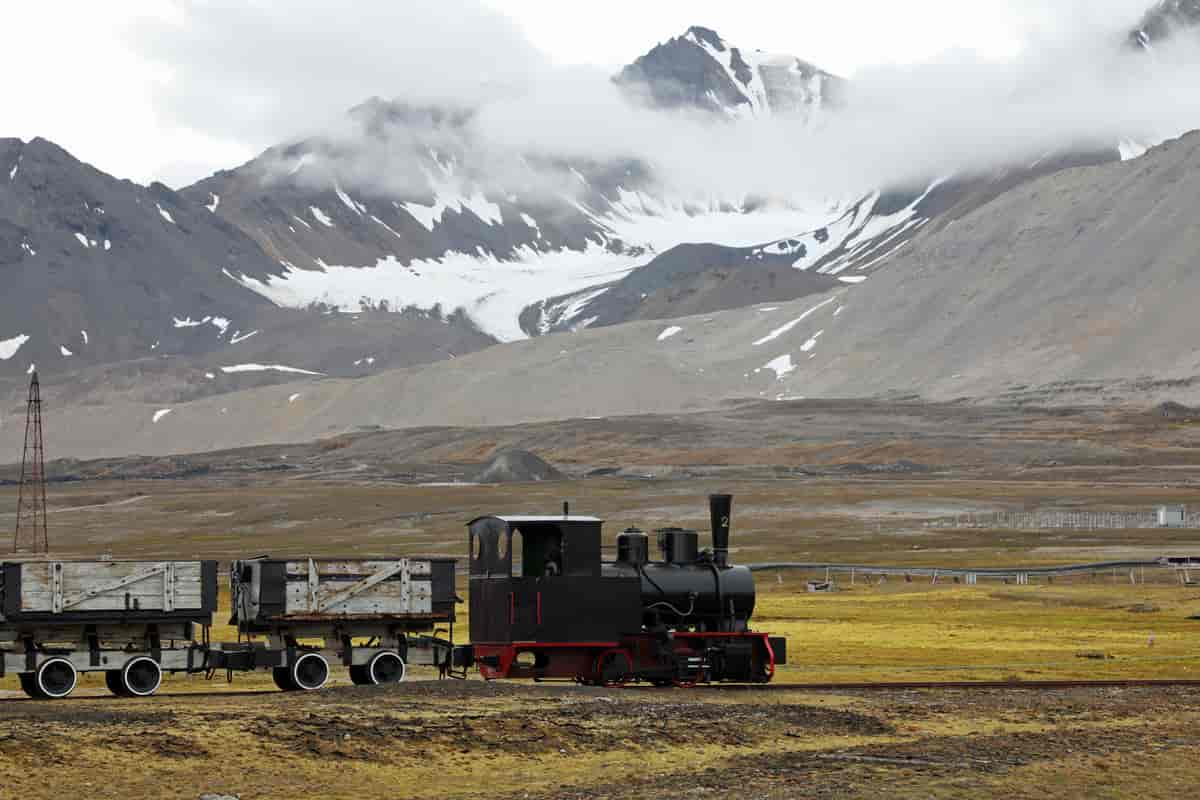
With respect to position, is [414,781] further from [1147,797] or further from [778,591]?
[778,591]

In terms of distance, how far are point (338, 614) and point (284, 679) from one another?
160 cm

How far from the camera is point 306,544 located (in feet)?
420

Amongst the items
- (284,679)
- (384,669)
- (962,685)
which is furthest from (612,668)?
(962,685)

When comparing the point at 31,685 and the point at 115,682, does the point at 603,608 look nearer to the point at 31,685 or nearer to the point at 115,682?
the point at 115,682

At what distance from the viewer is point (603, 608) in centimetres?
3538

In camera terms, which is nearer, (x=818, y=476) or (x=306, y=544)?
(x=306, y=544)

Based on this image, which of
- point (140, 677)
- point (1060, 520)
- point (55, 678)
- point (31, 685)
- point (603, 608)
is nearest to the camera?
point (31, 685)

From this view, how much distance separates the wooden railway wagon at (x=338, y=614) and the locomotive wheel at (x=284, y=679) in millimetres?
19

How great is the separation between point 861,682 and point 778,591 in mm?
47355

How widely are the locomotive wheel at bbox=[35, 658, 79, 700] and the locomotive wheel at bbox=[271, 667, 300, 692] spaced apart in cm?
389

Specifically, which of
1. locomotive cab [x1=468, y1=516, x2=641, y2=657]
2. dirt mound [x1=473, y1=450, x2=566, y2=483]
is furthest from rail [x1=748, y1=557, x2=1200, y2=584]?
dirt mound [x1=473, y1=450, x2=566, y2=483]

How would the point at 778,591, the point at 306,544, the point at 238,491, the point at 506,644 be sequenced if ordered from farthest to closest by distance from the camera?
1. the point at 238,491
2. the point at 306,544
3. the point at 778,591
4. the point at 506,644

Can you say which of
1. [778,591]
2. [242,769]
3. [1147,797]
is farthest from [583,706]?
[778,591]

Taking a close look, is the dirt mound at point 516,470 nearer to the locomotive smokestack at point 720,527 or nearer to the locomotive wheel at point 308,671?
the locomotive smokestack at point 720,527
